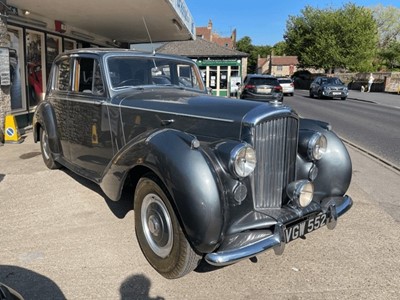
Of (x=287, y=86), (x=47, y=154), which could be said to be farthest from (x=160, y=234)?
(x=287, y=86)

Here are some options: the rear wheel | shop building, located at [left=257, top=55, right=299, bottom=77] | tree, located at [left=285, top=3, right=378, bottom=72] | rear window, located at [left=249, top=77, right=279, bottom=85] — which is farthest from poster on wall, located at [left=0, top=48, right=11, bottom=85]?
shop building, located at [left=257, top=55, right=299, bottom=77]

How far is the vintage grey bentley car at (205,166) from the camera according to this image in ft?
8.90

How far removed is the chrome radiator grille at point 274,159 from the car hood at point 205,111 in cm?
12

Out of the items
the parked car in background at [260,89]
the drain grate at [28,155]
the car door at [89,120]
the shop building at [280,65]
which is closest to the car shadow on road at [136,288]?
the car door at [89,120]

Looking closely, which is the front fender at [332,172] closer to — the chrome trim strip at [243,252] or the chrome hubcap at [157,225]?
the chrome trim strip at [243,252]

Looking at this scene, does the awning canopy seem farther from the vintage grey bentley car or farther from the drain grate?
the vintage grey bentley car

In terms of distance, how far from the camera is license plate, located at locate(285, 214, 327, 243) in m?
2.89

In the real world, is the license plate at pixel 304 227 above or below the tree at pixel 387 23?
below

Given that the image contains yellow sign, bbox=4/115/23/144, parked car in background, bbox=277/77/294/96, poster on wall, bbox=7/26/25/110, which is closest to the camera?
yellow sign, bbox=4/115/23/144

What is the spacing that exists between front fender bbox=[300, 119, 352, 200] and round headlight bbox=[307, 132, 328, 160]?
0.11 meters

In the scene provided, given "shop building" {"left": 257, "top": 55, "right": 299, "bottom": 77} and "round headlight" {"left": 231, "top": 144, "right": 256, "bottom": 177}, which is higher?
"shop building" {"left": 257, "top": 55, "right": 299, "bottom": 77}

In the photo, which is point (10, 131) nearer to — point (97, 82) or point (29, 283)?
point (97, 82)

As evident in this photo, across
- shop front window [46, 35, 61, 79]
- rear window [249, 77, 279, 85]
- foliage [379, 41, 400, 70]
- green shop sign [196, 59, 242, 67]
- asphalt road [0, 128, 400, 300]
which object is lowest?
asphalt road [0, 128, 400, 300]

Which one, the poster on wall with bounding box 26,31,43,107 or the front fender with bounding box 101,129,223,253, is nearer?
the front fender with bounding box 101,129,223,253
